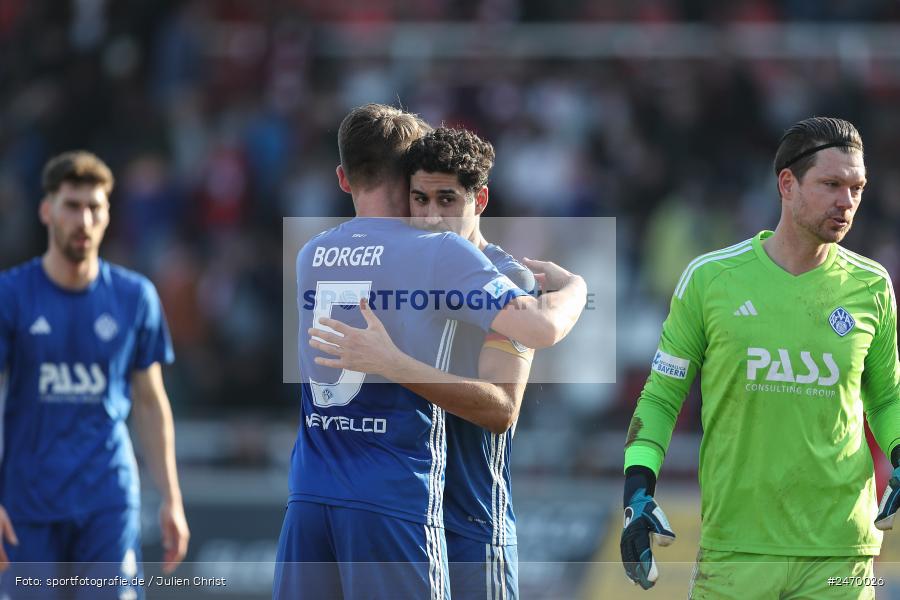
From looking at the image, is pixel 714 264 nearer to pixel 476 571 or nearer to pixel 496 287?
pixel 496 287

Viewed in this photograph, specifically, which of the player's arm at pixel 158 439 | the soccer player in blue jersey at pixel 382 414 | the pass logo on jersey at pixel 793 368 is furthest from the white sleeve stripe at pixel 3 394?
the pass logo on jersey at pixel 793 368

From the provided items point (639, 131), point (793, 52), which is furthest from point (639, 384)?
point (793, 52)

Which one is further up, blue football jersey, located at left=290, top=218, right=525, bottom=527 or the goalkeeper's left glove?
blue football jersey, located at left=290, top=218, right=525, bottom=527

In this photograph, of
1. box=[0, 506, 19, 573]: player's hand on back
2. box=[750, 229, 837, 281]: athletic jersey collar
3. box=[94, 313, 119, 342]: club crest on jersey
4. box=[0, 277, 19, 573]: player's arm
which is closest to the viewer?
box=[750, 229, 837, 281]: athletic jersey collar

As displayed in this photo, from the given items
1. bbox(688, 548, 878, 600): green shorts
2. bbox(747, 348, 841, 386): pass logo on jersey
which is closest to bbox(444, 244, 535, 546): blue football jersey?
bbox(688, 548, 878, 600): green shorts

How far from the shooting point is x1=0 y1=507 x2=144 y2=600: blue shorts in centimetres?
649

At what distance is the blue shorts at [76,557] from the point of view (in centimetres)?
649

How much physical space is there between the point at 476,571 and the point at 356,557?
23.1 inches

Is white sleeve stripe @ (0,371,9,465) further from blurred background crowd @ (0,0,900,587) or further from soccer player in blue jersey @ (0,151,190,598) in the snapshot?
blurred background crowd @ (0,0,900,587)

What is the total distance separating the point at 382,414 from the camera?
460 centimetres

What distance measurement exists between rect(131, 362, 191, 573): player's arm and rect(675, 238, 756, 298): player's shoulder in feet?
10.0

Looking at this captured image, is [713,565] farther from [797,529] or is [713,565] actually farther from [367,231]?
[367,231]

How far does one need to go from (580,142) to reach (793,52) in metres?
2.44

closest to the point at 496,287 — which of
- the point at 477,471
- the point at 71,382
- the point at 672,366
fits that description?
the point at 477,471
